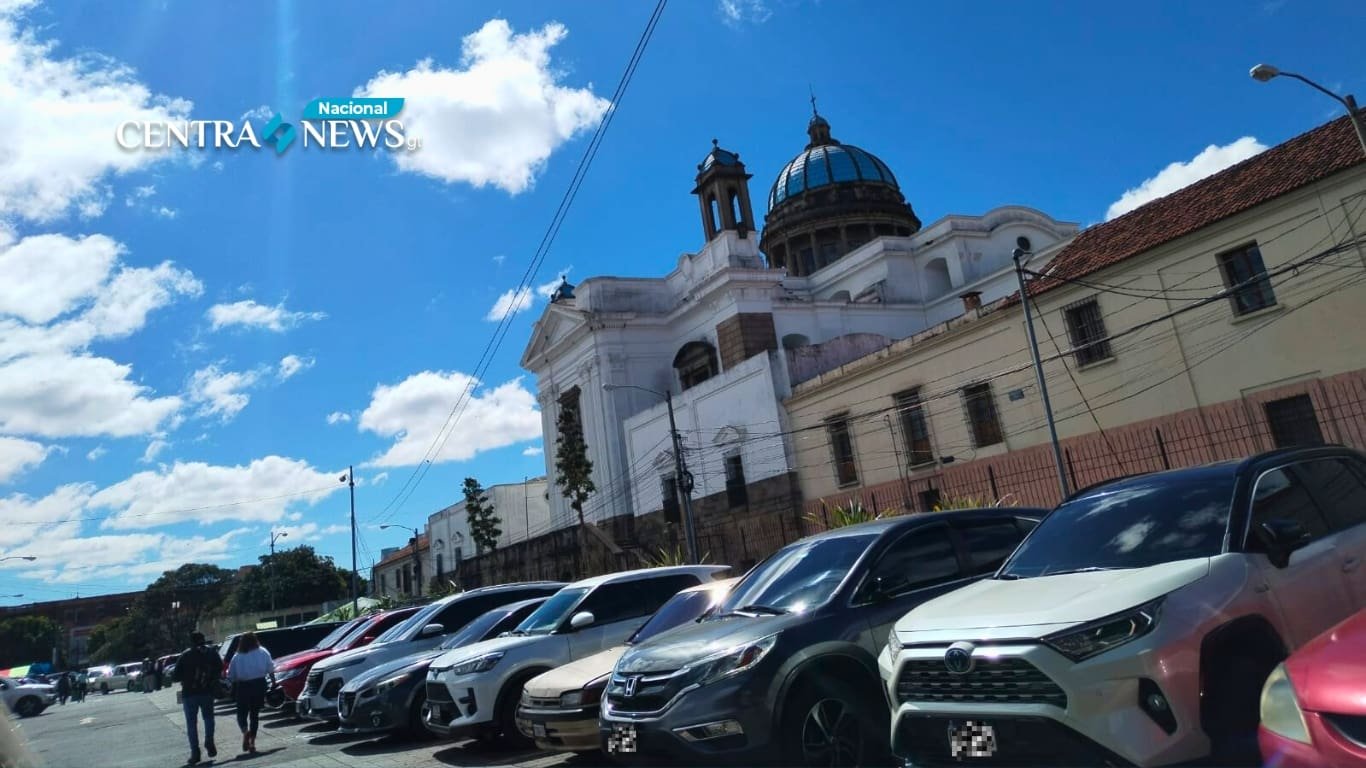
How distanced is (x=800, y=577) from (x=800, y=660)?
112 centimetres

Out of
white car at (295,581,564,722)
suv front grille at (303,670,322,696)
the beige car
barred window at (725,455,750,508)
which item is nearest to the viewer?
the beige car

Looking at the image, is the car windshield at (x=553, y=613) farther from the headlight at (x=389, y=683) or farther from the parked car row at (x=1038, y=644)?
the headlight at (x=389, y=683)

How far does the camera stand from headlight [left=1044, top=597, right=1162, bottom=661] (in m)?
4.11

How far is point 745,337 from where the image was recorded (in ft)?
136

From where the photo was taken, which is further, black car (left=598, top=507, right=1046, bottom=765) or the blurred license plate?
black car (left=598, top=507, right=1046, bottom=765)

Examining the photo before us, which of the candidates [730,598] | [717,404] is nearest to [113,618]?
[717,404]

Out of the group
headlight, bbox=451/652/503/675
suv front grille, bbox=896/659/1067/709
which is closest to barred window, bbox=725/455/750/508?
headlight, bbox=451/652/503/675

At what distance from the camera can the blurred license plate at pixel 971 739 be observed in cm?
427

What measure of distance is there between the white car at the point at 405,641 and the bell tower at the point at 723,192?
35335 millimetres

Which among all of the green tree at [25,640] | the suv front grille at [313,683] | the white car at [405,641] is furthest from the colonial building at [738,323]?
the green tree at [25,640]

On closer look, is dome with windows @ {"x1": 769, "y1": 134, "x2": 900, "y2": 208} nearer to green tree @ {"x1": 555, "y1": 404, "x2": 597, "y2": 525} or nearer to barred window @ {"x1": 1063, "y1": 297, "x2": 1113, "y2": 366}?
green tree @ {"x1": 555, "y1": 404, "x2": 597, "y2": 525}

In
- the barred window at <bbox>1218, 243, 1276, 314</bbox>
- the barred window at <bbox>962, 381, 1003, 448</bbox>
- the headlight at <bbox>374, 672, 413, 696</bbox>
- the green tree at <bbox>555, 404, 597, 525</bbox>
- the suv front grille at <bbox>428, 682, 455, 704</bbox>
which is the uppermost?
the green tree at <bbox>555, 404, 597, 525</bbox>

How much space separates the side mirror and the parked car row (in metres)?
0.01

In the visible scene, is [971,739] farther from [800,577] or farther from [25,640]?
[25,640]
